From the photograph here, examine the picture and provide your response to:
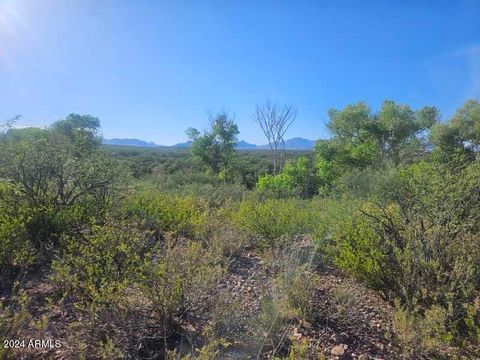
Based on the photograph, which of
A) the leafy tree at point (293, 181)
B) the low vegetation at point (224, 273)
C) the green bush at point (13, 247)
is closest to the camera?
the low vegetation at point (224, 273)

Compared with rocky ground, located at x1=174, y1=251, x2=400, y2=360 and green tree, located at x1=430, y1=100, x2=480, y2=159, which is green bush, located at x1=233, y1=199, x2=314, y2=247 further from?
green tree, located at x1=430, y1=100, x2=480, y2=159

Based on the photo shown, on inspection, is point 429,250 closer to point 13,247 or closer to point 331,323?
point 331,323

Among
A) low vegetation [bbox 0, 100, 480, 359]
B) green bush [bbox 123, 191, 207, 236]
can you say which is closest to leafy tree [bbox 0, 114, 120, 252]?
low vegetation [bbox 0, 100, 480, 359]

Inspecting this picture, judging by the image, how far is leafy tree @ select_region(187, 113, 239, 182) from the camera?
20219 millimetres

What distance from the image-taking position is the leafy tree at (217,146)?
2022 centimetres

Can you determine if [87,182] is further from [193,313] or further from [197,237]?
[193,313]

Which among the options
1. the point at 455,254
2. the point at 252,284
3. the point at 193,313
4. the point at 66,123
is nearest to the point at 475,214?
the point at 455,254

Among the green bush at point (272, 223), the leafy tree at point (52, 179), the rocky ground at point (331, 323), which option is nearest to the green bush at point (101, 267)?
the rocky ground at point (331, 323)

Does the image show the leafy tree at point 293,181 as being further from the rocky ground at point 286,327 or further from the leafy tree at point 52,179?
the rocky ground at point 286,327

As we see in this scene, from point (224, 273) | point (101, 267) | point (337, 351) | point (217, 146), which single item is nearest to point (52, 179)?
point (101, 267)

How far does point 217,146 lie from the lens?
2072cm

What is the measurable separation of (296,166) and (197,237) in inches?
435

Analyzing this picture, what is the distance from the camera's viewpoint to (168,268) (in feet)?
8.55

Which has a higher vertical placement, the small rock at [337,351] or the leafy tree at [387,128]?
the leafy tree at [387,128]
